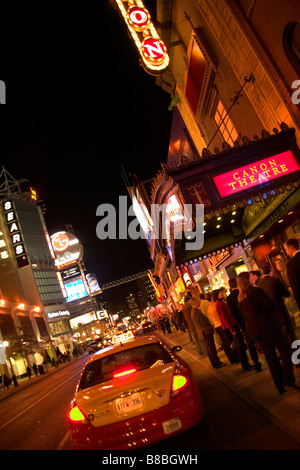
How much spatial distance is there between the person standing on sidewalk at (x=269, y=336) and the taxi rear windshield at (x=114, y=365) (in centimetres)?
145

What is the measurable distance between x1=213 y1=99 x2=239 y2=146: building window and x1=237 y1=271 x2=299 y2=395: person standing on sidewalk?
29.5ft

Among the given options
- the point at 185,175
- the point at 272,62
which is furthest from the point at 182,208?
the point at 272,62

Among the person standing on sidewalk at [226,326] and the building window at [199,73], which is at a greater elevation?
the building window at [199,73]

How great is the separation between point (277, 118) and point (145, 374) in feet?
25.6

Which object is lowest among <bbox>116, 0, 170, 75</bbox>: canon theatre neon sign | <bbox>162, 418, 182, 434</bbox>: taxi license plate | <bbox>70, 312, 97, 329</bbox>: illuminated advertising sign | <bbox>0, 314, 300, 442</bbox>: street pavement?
<bbox>0, 314, 300, 442</bbox>: street pavement

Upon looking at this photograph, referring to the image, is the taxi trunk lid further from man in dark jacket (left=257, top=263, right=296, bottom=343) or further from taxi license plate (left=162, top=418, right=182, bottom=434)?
man in dark jacket (left=257, top=263, right=296, bottom=343)

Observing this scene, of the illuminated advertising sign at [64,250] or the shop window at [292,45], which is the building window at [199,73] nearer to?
the shop window at [292,45]

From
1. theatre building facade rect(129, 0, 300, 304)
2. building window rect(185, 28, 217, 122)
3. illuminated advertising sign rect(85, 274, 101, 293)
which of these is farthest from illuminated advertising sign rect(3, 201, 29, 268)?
theatre building facade rect(129, 0, 300, 304)

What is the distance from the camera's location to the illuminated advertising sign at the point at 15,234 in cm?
6800

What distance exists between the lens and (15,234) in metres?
68.1

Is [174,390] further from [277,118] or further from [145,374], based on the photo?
[277,118]

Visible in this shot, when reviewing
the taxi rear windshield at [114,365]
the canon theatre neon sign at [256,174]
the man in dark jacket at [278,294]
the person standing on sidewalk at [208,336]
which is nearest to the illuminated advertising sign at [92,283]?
the person standing on sidewalk at [208,336]

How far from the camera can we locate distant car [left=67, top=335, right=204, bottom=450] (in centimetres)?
412

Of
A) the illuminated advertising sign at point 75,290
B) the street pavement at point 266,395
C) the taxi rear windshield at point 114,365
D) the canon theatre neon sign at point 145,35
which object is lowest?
the street pavement at point 266,395
